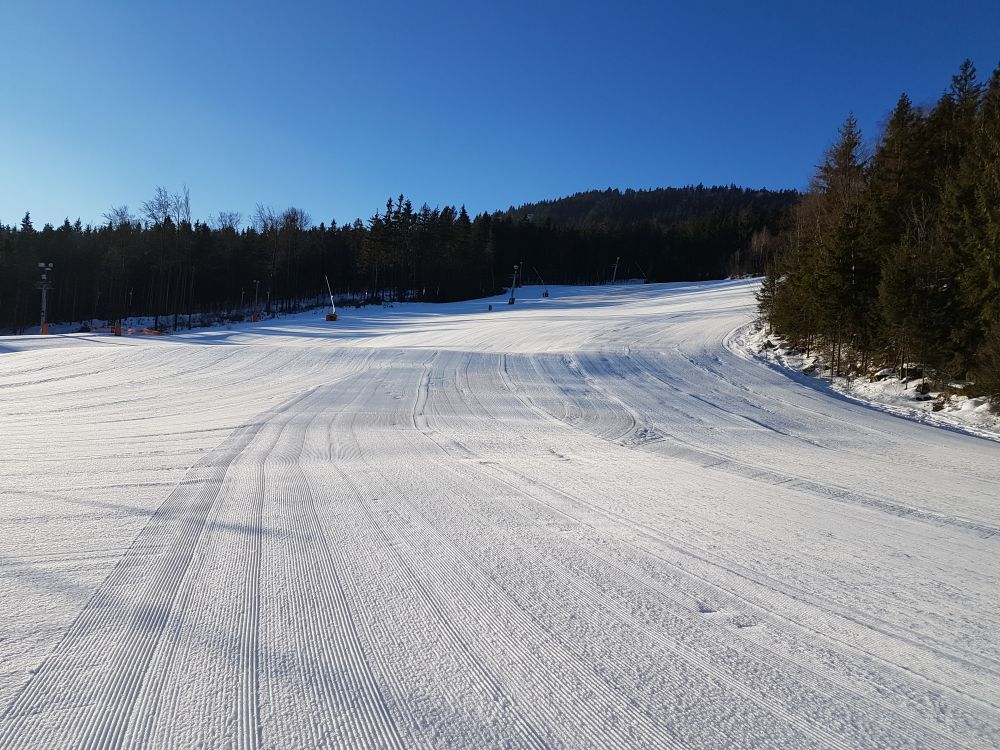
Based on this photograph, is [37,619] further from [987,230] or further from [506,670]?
[987,230]

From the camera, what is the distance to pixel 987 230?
14094 mm

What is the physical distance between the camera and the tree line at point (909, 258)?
14.5 m

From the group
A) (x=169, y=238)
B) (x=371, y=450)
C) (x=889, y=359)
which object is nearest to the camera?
(x=371, y=450)

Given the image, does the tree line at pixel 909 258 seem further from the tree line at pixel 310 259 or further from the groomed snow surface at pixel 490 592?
the tree line at pixel 310 259

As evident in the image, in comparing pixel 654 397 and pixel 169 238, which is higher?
pixel 169 238

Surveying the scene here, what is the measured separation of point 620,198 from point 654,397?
187 metres

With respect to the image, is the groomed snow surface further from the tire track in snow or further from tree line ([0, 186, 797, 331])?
tree line ([0, 186, 797, 331])

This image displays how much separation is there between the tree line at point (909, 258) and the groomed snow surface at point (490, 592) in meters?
8.60

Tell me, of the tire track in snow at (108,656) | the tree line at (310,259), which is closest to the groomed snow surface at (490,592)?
the tire track in snow at (108,656)

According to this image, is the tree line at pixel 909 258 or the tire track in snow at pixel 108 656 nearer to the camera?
the tire track in snow at pixel 108 656

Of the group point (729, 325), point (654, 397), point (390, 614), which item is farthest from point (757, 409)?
point (729, 325)

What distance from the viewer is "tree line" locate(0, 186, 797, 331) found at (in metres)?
62.5

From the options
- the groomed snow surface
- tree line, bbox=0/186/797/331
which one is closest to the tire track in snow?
the groomed snow surface

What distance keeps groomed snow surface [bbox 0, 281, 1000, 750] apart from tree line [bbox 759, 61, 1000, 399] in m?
8.60
